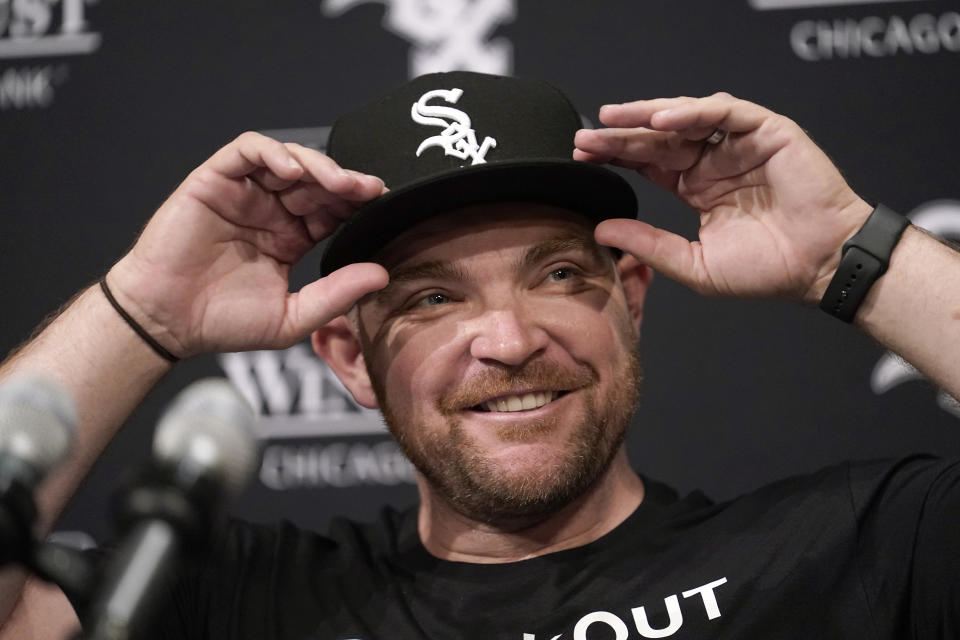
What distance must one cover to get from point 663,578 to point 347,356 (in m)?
0.63

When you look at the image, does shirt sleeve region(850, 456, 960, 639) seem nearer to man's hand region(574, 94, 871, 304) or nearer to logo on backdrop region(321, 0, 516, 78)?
man's hand region(574, 94, 871, 304)

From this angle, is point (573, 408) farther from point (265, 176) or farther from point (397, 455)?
point (397, 455)

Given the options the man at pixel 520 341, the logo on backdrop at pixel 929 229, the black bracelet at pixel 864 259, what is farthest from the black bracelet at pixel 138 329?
the logo on backdrop at pixel 929 229

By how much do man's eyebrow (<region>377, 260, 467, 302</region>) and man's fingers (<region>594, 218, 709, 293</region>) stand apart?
0.21 meters

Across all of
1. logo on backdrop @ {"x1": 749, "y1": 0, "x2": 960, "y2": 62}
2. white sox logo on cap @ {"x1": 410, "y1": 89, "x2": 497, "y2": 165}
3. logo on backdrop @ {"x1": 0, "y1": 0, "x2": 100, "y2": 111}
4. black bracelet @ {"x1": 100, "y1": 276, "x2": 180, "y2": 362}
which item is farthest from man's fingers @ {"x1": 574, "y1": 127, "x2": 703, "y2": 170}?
logo on backdrop @ {"x1": 0, "y1": 0, "x2": 100, "y2": 111}

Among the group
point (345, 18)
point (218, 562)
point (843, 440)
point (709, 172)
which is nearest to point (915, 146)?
point (843, 440)

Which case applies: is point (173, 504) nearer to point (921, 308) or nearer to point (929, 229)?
point (921, 308)

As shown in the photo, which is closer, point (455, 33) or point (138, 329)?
point (138, 329)

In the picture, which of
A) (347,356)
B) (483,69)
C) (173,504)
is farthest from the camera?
(483,69)

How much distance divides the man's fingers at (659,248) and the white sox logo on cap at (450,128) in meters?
0.21

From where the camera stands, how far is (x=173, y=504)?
0.81 m

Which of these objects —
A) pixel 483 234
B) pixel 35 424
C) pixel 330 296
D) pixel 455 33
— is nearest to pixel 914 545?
→ pixel 483 234

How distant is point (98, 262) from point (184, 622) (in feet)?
3.20

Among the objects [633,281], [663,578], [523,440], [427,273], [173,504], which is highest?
[173,504]
